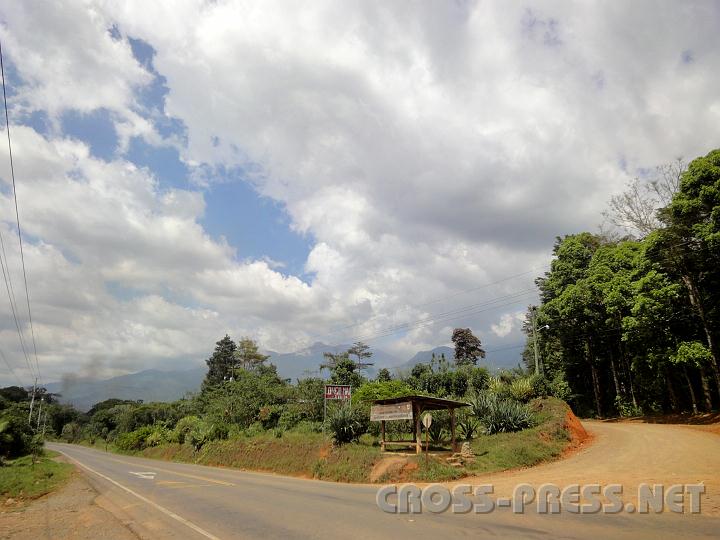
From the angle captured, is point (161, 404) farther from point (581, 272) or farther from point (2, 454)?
point (581, 272)

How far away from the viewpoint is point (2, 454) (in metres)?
32.2

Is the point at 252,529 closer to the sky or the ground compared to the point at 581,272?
closer to the ground

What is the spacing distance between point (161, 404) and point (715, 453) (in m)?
71.1

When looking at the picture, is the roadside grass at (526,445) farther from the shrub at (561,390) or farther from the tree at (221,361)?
the tree at (221,361)

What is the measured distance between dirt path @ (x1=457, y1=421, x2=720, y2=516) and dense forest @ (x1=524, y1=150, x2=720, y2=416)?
6975mm

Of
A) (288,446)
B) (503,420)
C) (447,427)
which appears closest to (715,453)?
(503,420)

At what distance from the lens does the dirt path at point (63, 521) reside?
906 centimetres

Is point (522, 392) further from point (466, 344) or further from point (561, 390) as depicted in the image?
point (466, 344)

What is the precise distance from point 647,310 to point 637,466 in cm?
1429

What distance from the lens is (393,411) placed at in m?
18.8

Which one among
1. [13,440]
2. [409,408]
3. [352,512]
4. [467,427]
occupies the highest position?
[409,408]

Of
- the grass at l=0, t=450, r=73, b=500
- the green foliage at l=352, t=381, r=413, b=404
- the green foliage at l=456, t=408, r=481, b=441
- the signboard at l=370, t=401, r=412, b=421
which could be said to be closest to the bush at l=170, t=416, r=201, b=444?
the grass at l=0, t=450, r=73, b=500

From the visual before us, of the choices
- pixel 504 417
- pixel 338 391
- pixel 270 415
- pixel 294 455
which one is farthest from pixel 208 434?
pixel 504 417

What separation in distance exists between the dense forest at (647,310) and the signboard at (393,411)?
16.7m
